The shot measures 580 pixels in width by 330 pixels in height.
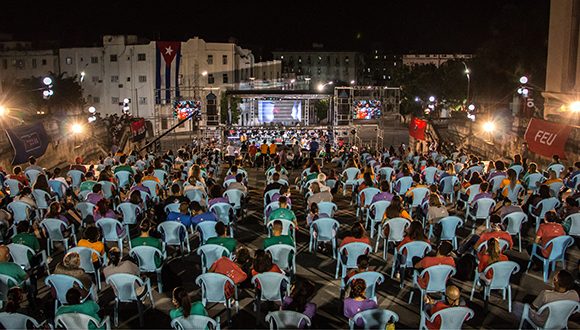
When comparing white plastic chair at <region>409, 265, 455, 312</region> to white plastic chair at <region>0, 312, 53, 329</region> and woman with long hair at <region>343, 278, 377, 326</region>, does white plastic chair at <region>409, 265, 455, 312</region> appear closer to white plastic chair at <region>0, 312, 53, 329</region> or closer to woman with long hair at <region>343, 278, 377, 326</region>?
woman with long hair at <region>343, 278, 377, 326</region>

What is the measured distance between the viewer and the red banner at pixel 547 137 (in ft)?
55.3

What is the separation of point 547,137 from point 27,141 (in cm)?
1633

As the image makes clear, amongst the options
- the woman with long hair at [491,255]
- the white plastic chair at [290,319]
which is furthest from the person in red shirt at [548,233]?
the white plastic chair at [290,319]

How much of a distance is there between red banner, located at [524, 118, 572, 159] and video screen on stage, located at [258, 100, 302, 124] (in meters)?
16.4

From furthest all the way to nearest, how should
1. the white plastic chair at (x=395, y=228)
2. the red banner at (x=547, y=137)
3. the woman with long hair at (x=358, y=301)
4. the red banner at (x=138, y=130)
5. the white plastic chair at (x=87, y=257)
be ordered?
1. the red banner at (x=138, y=130)
2. the red banner at (x=547, y=137)
3. the white plastic chair at (x=395, y=228)
4. the white plastic chair at (x=87, y=257)
5. the woman with long hair at (x=358, y=301)

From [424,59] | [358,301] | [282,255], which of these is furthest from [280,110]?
[424,59]

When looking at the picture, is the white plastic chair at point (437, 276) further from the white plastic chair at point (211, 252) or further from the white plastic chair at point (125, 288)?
the white plastic chair at point (125, 288)

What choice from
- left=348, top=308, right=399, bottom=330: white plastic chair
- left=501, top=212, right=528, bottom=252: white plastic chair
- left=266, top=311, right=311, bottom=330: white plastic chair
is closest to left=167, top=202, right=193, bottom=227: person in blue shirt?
left=266, top=311, right=311, bottom=330: white plastic chair

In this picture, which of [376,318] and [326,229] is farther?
[326,229]

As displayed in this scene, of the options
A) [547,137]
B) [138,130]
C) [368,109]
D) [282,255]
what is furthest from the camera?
[138,130]

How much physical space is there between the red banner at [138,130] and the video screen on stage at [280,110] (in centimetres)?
691

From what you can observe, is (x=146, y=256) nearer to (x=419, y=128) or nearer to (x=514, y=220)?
(x=514, y=220)

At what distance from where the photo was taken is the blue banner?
17.3 metres

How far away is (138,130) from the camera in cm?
2948
